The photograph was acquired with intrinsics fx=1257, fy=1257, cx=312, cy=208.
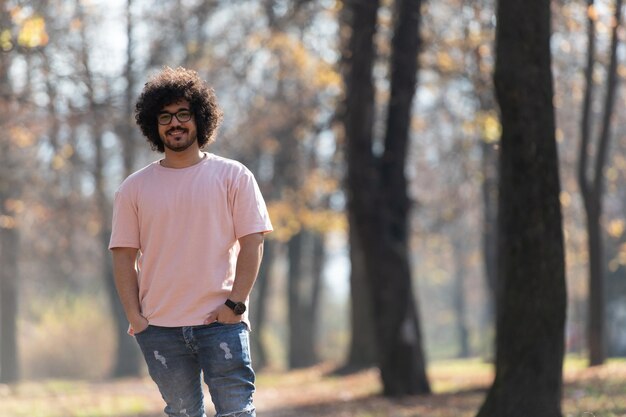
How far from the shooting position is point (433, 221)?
118 feet

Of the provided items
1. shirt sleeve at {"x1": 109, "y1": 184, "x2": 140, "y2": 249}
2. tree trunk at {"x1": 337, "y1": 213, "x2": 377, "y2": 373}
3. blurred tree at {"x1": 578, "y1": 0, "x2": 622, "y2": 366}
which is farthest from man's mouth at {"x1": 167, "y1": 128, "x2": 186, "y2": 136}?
tree trunk at {"x1": 337, "y1": 213, "x2": 377, "y2": 373}

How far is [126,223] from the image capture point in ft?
19.0

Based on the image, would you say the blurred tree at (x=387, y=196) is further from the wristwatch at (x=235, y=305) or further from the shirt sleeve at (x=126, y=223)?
the wristwatch at (x=235, y=305)

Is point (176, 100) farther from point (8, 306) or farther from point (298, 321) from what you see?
point (8, 306)

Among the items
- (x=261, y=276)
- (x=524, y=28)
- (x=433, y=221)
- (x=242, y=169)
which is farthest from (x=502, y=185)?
(x=261, y=276)

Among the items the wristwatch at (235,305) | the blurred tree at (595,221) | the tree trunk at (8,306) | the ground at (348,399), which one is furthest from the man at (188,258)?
the tree trunk at (8,306)

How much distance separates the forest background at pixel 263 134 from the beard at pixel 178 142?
8.32 meters

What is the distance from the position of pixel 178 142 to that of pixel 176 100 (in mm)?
211

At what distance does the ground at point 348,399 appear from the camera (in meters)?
12.9

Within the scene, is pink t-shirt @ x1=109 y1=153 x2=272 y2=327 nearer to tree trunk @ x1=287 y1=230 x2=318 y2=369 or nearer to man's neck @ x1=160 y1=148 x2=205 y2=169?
man's neck @ x1=160 y1=148 x2=205 y2=169

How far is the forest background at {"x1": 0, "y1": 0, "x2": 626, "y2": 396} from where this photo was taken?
58.3 feet

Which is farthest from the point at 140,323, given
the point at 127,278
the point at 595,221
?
the point at 595,221

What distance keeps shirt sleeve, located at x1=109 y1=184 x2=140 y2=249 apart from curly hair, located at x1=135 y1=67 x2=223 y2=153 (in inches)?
13.3

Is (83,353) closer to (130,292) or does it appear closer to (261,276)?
(261,276)
